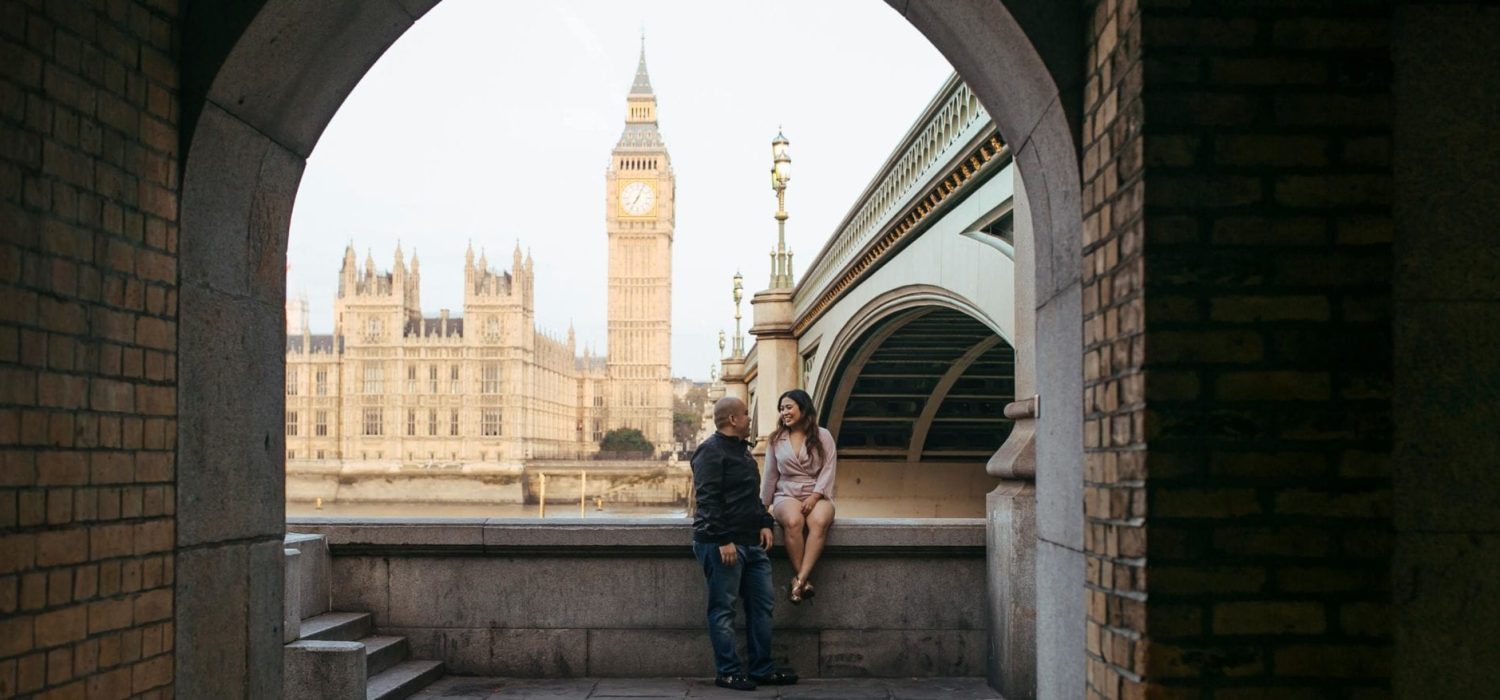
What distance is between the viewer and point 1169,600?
3.29 m

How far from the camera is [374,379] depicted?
106125 mm

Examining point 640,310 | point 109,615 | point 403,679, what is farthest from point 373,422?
point 109,615

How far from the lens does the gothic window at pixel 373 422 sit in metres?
105

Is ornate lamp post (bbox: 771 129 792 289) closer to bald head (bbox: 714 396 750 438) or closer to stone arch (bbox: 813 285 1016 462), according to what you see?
stone arch (bbox: 813 285 1016 462)

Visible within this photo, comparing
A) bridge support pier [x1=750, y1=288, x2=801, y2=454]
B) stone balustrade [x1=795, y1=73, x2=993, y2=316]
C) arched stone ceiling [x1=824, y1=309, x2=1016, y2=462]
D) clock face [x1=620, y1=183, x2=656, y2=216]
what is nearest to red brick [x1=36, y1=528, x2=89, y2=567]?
stone balustrade [x1=795, y1=73, x2=993, y2=316]

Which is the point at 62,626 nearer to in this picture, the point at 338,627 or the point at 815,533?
the point at 338,627

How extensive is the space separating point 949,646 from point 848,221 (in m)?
13.6

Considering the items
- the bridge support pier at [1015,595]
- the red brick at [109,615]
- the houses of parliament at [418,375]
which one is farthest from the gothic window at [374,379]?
the red brick at [109,615]

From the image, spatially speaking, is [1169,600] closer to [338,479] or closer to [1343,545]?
[1343,545]

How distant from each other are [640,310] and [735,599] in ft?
400

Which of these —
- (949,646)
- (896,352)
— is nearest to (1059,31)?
(949,646)

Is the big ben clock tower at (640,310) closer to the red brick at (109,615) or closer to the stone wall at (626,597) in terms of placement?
the stone wall at (626,597)

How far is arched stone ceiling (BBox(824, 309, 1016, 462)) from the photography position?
2230 cm

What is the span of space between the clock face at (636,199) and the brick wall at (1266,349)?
127622 millimetres
